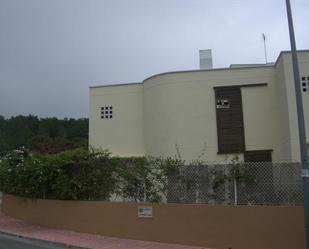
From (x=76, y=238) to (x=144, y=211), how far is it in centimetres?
239

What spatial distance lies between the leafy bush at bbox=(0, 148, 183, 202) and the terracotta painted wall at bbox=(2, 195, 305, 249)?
1.71 feet

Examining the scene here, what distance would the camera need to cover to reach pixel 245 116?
24.6 m

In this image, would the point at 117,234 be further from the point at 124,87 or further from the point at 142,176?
the point at 124,87

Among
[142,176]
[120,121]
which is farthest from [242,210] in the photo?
[120,121]

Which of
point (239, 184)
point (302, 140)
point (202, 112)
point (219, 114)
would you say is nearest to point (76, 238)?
point (239, 184)

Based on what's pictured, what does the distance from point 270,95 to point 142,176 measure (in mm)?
11725

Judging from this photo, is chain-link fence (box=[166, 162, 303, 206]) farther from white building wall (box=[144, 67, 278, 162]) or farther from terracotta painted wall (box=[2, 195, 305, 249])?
→ white building wall (box=[144, 67, 278, 162])

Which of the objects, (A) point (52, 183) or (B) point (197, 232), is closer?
(B) point (197, 232)

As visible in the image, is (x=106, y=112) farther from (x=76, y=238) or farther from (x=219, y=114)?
(x=76, y=238)

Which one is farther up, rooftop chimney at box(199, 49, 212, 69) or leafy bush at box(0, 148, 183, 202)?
rooftop chimney at box(199, 49, 212, 69)

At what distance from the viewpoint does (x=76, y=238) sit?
48.8 ft

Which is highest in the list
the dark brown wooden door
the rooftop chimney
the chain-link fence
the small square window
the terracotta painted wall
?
the rooftop chimney

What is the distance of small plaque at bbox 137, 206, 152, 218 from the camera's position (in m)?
14.3

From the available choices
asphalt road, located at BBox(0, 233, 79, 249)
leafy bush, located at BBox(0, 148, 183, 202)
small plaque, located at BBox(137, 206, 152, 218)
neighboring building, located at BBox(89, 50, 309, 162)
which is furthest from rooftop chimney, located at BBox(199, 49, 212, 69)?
asphalt road, located at BBox(0, 233, 79, 249)
